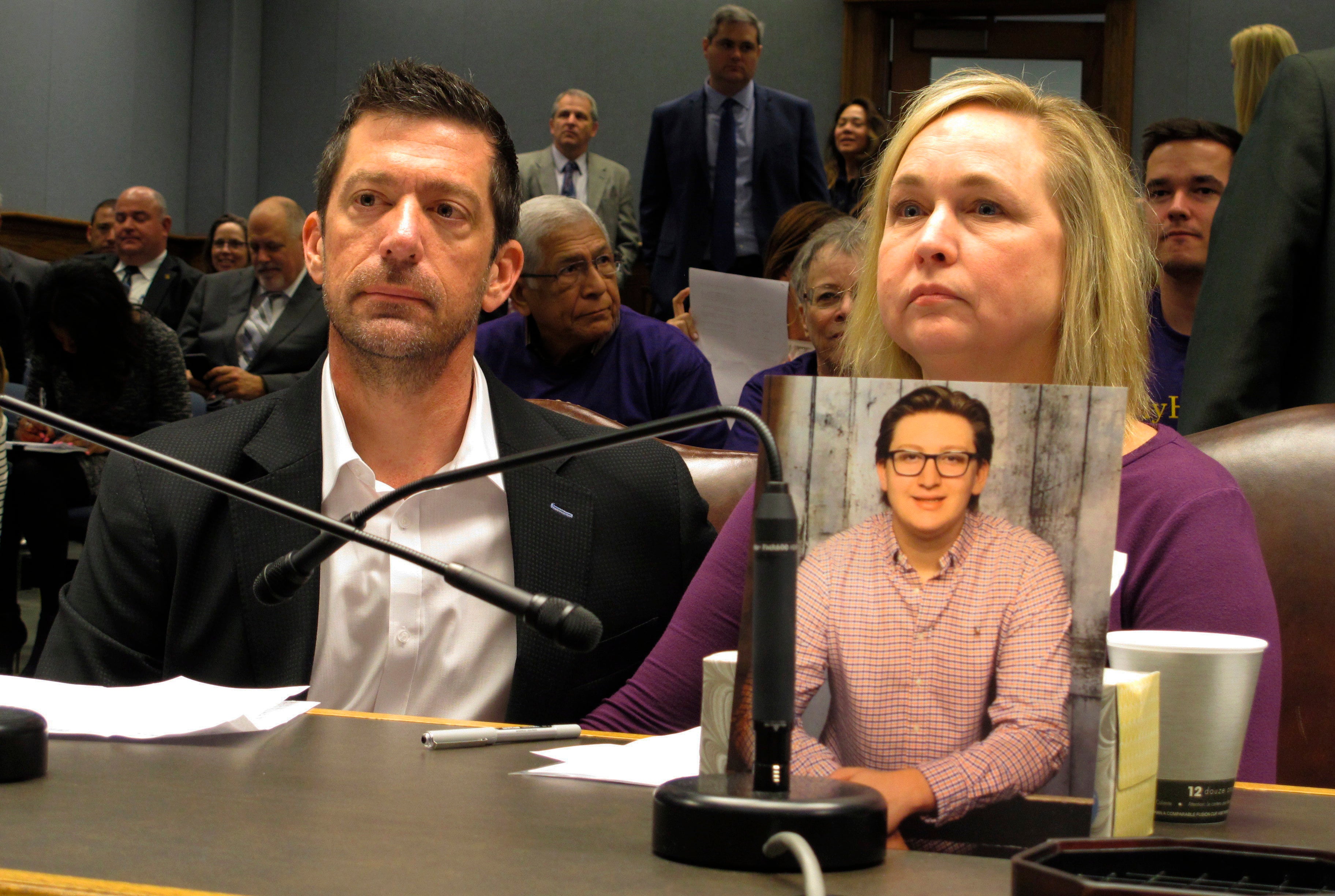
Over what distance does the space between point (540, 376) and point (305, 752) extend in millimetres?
2286

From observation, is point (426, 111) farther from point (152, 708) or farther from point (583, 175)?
point (583, 175)

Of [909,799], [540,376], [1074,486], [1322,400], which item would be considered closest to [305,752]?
[909,799]

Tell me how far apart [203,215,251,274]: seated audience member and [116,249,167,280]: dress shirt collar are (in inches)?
19.9

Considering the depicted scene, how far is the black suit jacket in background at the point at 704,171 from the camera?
5.38m

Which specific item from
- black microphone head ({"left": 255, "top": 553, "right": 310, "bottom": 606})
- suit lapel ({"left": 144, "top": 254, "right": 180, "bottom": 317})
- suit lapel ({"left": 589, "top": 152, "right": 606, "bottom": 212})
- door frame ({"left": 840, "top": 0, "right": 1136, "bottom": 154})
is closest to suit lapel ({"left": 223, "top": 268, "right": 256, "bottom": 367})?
suit lapel ({"left": 144, "top": 254, "right": 180, "bottom": 317})

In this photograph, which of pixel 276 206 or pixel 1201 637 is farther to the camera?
pixel 276 206

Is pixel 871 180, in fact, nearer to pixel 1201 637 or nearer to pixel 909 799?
pixel 1201 637

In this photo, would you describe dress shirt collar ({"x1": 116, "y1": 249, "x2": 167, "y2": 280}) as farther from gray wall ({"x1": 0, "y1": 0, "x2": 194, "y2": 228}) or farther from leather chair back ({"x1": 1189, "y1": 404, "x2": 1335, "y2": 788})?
leather chair back ({"x1": 1189, "y1": 404, "x2": 1335, "y2": 788})

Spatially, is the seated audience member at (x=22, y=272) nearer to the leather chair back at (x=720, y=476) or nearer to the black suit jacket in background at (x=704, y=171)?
the black suit jacket in background at (x=704, y=171)

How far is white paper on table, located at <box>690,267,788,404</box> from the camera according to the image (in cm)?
306

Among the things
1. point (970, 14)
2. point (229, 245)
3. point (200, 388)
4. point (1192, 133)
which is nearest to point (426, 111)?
point (1192, 133)

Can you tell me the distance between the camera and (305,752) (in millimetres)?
867

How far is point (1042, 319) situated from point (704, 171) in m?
4.54

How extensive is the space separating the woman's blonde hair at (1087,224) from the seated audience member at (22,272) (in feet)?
17.9
